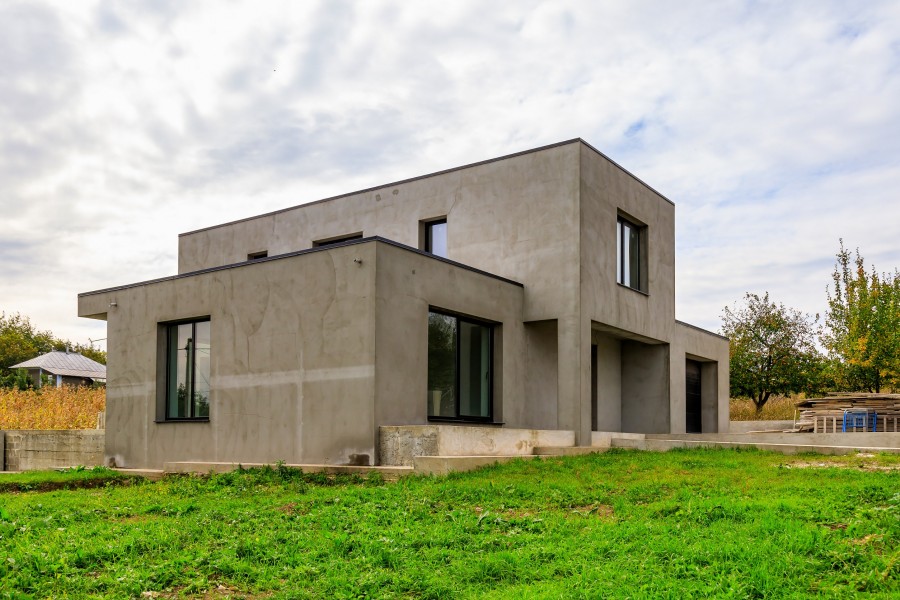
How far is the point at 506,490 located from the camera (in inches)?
370

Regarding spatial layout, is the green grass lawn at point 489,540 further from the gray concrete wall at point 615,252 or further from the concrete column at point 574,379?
the gray concrete wall at point 615,252

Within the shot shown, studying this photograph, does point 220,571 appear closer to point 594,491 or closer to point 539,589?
point 539,589

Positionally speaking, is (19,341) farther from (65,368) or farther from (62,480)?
(62,480)

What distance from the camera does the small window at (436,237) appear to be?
17672 millimetres

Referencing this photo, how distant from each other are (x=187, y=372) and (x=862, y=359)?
78.6 feet

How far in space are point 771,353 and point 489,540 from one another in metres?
28.2

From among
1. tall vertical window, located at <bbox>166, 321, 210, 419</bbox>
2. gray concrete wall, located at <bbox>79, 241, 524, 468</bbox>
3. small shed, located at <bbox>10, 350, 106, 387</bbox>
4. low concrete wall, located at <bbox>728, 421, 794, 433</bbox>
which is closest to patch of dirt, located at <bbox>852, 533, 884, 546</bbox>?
gray concrete wall, located at <bbox>79, 241, 524, 468</bbox>

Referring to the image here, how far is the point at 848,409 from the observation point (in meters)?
19.5

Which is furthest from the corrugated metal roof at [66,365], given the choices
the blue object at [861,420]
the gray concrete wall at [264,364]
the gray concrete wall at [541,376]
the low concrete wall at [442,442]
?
the blue object at [861,420]

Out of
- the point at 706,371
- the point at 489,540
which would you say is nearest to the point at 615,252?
the point at 706,371

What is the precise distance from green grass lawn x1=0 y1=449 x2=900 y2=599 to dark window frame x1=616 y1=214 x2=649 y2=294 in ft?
26.0

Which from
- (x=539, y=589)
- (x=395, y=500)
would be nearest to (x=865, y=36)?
(x=395, y=500)

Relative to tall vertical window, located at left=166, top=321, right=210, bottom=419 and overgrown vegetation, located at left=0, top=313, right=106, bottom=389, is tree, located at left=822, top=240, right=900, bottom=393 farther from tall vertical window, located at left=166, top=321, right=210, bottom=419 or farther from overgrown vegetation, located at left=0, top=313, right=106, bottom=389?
overgrown vegetation, located at left=0, top=313, right=106, bottom=389

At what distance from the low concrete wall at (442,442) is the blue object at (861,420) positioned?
1006 cm
